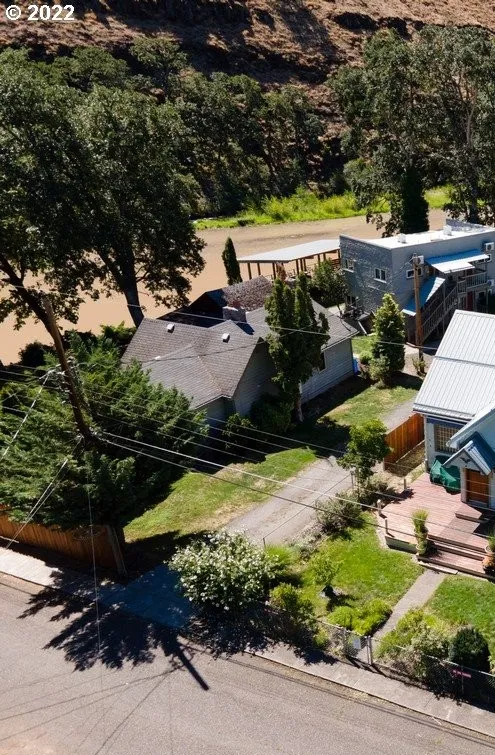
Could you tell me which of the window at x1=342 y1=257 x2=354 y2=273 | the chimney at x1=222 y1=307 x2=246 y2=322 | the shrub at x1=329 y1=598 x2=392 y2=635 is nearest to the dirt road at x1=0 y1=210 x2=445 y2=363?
the chimney at x1=222 y1=307 x2=246 y2=322

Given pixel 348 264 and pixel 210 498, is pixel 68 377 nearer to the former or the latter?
pixel 210 498

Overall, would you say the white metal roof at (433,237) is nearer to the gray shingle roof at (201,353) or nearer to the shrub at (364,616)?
the gray shingle roof at (201,353)

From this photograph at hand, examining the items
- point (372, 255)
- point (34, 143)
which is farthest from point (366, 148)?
point (34, 143)

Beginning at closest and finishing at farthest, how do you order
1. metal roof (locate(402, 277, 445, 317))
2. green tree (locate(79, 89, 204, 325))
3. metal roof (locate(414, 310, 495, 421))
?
metal roof (locate(414, 310, 495, 421)) < metal roof (locate(402, 277, 445, 317)) < green tree (locate(79, 89, 204, 325))

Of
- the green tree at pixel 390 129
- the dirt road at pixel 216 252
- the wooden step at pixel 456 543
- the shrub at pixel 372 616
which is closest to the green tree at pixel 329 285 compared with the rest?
the green tree at pixel 390 129

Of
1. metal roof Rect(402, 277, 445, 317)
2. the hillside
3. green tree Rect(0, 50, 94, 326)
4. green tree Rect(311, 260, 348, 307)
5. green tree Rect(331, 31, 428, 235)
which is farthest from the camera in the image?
the hillside

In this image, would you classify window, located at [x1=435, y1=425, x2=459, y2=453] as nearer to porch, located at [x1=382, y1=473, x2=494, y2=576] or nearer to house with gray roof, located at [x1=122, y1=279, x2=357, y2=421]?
porch, located at [x1=382, y1=473, x2=494, y2=576]

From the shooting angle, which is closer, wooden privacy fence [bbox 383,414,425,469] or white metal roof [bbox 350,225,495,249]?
wooden privacy fence [bbox 383,414,425,469]

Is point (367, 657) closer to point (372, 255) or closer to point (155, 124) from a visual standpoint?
point (372, 255)
